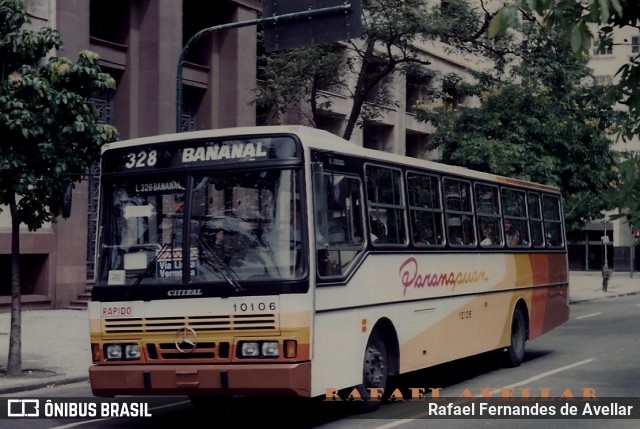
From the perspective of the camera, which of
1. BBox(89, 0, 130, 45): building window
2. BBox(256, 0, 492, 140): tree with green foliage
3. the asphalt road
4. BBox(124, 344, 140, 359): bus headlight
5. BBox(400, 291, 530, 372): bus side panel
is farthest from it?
BBox(89, 0, 130, 45): building window

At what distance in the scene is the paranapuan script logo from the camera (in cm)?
1102

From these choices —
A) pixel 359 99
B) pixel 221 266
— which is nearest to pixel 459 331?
pixel 221 266

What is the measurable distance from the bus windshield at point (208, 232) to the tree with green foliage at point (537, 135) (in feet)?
81.3

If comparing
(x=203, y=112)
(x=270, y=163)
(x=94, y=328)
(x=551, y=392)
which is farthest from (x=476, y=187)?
(x=203, y=112)

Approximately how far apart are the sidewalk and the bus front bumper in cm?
436

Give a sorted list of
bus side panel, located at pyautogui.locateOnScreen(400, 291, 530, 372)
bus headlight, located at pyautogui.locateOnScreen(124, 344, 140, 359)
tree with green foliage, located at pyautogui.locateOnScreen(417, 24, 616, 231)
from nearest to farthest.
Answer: bus headlight, located at pyautogui.locateOnScreen(124, 344, 140, 359)
bus side panel, located at pyautogui.locateOnScreen(400, 291, 530, 372)
tree with green foliage, located at pyautogui.locateOnScreen(417, 24, 616, 231)

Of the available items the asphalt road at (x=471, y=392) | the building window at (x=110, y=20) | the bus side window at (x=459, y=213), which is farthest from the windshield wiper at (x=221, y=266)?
the building window at (x=110, y=20)

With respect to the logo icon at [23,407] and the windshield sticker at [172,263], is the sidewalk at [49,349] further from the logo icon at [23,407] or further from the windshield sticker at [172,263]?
the windshield sticker at [172,263]

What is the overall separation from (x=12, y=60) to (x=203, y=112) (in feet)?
58.0

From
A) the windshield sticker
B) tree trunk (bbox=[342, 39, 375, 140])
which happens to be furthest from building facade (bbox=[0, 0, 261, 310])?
the windshield sticker

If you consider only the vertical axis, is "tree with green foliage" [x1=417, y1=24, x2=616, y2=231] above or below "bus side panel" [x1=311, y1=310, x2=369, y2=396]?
above

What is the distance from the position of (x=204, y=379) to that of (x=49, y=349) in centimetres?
1044

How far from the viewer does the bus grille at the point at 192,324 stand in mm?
10805

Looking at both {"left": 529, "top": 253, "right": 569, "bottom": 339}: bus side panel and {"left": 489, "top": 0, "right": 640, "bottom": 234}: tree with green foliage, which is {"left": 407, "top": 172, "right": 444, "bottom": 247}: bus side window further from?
{"left": 489, "top": 0, "right": 640, "bottom": 234}: tree with green foliage
